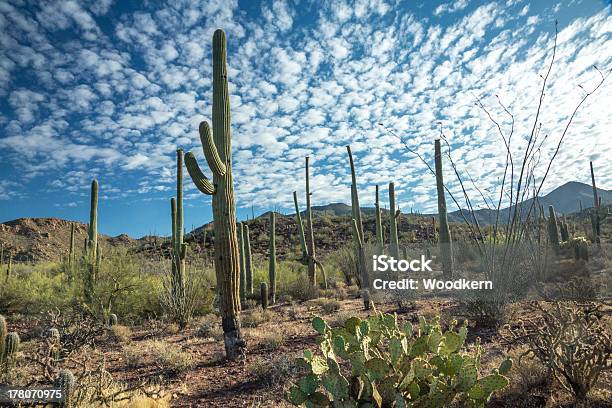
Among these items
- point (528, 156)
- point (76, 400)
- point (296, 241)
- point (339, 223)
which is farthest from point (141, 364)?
point (339, 223)

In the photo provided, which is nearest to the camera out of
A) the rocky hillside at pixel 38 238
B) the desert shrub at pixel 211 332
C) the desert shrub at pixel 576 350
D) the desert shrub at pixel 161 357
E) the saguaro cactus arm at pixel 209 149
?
the desert shrub at pixel 576 350

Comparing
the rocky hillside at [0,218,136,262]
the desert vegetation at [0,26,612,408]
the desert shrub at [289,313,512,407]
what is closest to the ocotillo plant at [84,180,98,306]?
the desert vegetation at [0,26,612,408]

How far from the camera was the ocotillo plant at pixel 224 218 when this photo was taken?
267 inches

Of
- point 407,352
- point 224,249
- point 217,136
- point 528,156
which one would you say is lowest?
point 407,352

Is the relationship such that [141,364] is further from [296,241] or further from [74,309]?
[296,241]

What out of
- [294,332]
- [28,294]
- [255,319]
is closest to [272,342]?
[294,332]

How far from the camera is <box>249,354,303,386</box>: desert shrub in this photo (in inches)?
214

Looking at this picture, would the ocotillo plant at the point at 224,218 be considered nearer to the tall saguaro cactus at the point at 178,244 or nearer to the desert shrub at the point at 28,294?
the tall saguaro cactus at the point at 178,244

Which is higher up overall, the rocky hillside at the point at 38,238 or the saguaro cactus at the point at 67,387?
the rocky hillside at the point at 38,238

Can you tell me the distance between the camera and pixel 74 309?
1075 centimetres

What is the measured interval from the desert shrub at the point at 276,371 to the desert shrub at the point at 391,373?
2.34m

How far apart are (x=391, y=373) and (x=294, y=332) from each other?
568cm

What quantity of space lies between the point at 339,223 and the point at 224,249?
112 ft

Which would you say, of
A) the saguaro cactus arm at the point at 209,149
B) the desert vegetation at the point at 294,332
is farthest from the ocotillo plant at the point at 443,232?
the saguaro cactus arm at the point at 209,149
